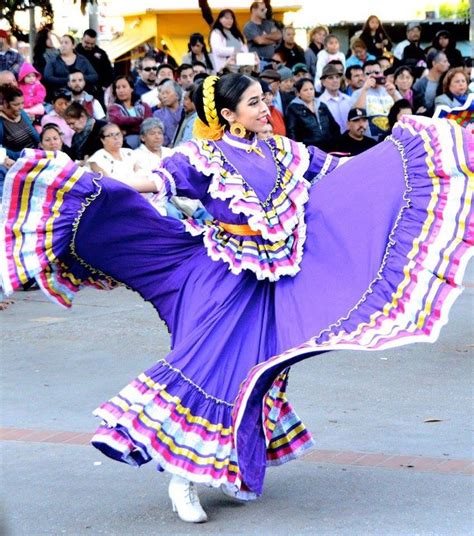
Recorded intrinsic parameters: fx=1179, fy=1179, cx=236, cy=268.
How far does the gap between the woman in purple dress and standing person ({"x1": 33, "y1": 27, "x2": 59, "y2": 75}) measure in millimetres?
8400

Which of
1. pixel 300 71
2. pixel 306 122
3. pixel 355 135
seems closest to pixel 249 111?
pixel 355 135

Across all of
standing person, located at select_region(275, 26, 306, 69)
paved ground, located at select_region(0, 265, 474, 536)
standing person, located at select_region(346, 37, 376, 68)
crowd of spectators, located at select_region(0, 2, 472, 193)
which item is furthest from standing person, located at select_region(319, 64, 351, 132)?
paved ground, located at select_region(0, 265, 474, 536)

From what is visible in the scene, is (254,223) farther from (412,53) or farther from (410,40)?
(410,40)

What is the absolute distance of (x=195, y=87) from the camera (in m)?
9.86

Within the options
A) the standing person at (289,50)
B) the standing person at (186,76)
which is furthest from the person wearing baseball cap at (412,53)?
the standing person at (186,76)

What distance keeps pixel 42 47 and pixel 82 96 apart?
4.00 ft

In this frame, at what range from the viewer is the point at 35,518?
450 centimetres

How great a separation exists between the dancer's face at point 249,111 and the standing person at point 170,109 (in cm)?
715

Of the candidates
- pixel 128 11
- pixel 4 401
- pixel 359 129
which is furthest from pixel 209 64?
pixel 4 401

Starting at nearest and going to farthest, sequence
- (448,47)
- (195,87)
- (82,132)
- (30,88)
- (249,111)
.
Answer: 1. (249,111)
2. (195,87)
3. (82,132)
4. (30,88)
5. (448,47)

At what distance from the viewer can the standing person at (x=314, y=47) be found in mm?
14953

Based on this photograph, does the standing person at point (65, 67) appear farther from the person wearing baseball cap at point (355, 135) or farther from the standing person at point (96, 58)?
the person wearing baseball cap at point (355, 135)

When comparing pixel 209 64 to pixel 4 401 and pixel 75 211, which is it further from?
pixel 75 211

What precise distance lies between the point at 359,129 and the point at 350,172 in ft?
22.9
